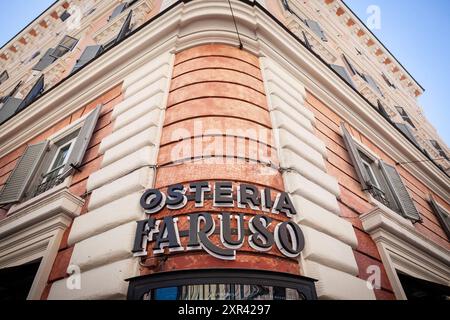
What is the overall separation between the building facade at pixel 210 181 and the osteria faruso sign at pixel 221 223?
1cm

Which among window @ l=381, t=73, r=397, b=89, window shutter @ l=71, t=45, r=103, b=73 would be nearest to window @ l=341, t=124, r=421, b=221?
window shutter @ l=71, t=45, r=103, b=73

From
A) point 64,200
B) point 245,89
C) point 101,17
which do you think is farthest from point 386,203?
point 101,17

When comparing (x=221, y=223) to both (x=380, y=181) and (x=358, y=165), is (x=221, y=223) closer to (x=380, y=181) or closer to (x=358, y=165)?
(x=358, y=165)

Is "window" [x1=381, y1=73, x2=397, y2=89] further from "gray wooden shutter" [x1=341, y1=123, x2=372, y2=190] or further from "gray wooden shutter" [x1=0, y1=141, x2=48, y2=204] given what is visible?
"gray wooden shutter" [x1=0, y1=141, x2=48, y2=204]

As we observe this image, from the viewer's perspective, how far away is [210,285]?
2.61 m

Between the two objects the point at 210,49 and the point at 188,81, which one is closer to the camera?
the point at 188,81

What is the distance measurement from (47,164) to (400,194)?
24.5ft

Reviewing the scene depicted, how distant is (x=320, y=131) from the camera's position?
5277mm

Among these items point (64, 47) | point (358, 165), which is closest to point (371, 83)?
point (358, 165)
